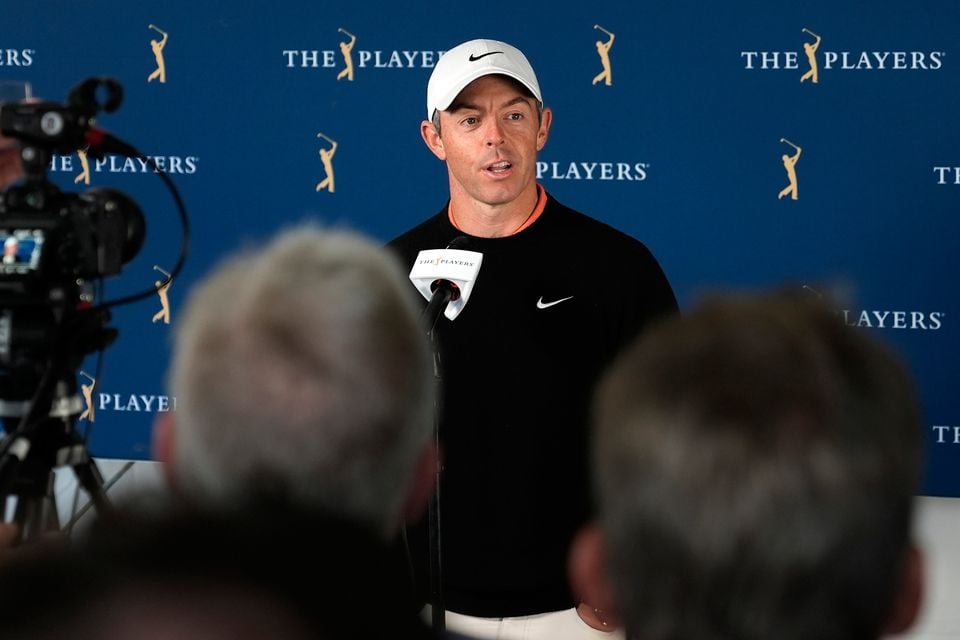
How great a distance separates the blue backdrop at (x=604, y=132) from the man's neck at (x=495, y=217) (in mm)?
1087

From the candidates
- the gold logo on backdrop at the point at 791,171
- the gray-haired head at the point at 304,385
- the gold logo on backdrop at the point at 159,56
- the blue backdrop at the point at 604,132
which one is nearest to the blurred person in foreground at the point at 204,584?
the gray-haired head at the point at 304,385

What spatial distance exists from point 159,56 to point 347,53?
0.64 metres

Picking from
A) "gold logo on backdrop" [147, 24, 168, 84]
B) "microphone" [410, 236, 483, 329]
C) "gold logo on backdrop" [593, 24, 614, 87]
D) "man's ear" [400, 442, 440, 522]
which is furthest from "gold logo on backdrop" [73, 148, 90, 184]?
"man's ear" [400, 442, 440, 522]

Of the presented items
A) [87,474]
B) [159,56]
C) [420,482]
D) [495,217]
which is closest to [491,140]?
[495,217]

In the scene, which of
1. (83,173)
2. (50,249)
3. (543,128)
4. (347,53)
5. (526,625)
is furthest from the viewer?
(83,173)

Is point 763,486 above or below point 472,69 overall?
below

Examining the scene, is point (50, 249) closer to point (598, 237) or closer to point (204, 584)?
point (598, 237)

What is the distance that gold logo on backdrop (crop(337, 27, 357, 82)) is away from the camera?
3689 millimetres

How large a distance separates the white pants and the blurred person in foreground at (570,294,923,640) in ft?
5.01

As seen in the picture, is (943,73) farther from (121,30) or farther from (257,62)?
(121,30)

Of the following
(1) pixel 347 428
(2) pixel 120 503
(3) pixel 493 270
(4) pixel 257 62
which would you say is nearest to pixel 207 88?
(4) pixel 257 62

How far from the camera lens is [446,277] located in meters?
1.59

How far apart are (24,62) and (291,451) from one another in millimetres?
3616

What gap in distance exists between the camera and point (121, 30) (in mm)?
3832
